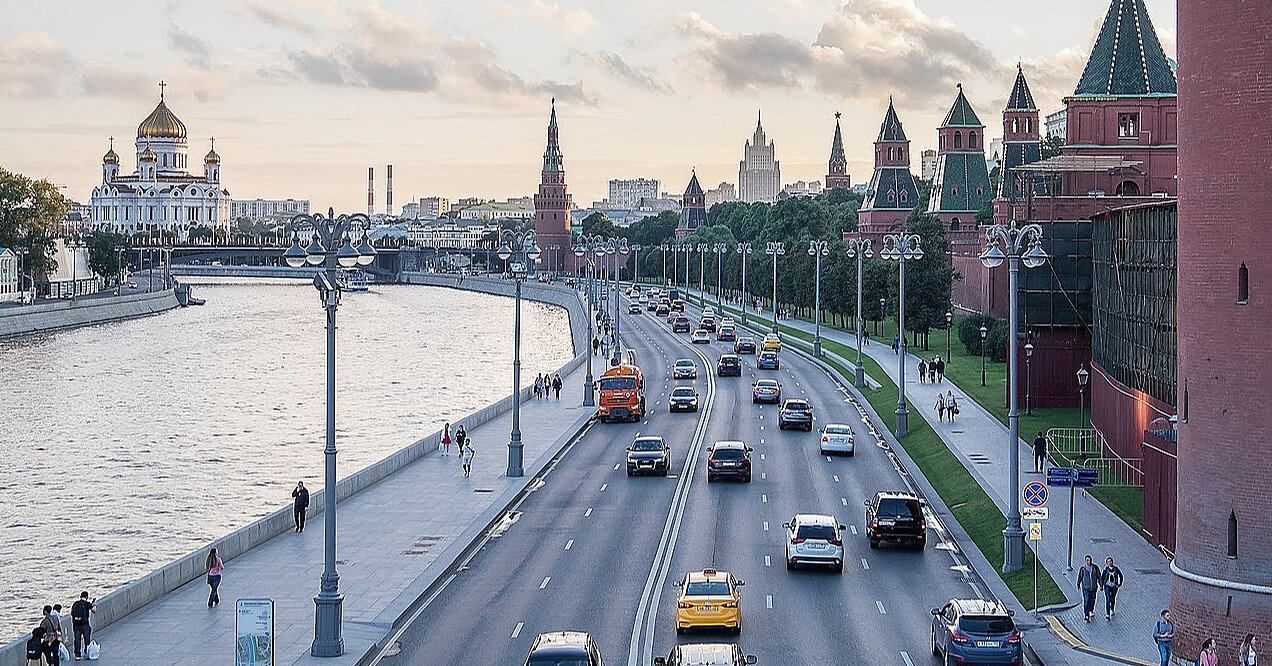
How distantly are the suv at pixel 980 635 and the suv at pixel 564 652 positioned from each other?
5785 mm

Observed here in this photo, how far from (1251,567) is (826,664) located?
711 centimetres

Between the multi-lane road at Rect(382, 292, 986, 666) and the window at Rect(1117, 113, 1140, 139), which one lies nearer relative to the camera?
the multi-lane road at Rect(382, 292, 986, 666)

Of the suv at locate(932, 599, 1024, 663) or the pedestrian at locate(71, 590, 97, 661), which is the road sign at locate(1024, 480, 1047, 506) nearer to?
the suv at locate(932, 599, 1024, 663)

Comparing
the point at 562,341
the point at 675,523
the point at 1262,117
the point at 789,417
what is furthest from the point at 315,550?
the point at 562,341

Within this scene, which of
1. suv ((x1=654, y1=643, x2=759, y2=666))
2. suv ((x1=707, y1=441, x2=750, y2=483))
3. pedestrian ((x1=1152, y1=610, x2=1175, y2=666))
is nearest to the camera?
suv ((x1=654, y1=643, x2=759, y2=666))

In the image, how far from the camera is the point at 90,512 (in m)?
52.9

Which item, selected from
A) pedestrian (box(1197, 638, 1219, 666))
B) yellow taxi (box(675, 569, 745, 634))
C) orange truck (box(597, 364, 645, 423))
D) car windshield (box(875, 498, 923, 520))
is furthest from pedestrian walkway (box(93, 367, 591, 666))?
pedestrian (box(1197, 638, 1219, 666))

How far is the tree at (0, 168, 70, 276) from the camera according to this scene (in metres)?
162

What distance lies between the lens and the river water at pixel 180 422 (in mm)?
47531

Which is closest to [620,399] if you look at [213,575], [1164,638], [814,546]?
[814,546]

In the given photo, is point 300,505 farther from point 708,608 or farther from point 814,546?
point 708,608

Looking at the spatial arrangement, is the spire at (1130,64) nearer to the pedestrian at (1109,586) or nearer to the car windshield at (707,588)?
the pedestrian at (1109,586)

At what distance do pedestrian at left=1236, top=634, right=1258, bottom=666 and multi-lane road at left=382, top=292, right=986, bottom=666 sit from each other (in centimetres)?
494

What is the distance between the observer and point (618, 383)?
6506 centimetres
